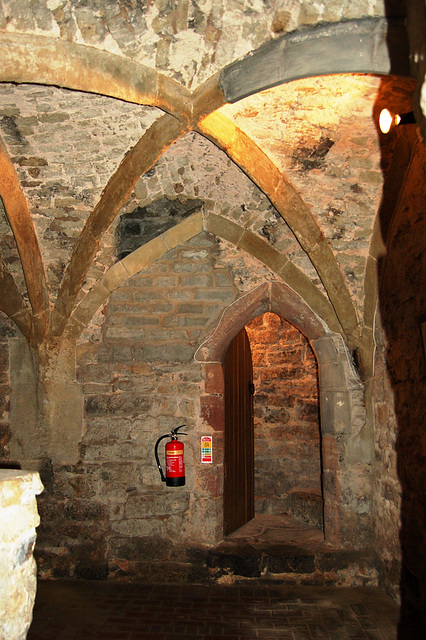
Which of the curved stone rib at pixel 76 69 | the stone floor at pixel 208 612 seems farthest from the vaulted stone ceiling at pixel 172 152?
the stone floor at pixel 208 612

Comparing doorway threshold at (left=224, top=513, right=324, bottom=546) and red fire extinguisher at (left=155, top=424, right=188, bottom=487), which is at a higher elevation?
red fire extinguisher at (left=155, top=424, right=188, bottom=487)

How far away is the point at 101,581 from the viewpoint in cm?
458

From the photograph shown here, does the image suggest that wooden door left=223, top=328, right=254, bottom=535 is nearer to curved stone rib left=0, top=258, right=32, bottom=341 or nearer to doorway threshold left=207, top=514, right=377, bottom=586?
doorway threshold left=207, top=514, right=377, bottom=586

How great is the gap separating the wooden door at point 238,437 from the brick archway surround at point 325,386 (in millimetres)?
311

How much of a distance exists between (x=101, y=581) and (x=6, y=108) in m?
3.92

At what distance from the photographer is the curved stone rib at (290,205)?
3.79 metres

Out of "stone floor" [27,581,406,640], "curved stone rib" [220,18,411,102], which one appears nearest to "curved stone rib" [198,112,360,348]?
"curved stone rib" [220,18,411,102]

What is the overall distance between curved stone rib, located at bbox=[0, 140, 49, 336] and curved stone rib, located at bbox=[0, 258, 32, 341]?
5 cm

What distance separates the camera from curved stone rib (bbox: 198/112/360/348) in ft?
12.4

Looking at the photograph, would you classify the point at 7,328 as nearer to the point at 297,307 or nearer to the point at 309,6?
the point at 297,307

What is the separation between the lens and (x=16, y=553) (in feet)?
4.86

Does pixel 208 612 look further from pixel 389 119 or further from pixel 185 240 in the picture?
pixel 389 119

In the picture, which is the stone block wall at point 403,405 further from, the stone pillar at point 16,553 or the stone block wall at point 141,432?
the stone pillar at point 16,553

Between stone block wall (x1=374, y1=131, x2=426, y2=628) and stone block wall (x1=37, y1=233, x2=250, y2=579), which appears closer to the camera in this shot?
stone block wall (x1=374, y1=131, x2=426, y2=628)
